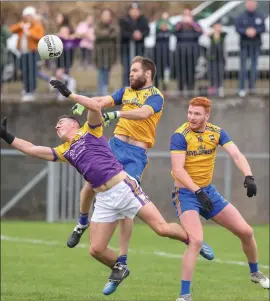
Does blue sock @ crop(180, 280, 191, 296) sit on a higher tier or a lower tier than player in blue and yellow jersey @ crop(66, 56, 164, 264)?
lower

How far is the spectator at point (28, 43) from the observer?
2420cm

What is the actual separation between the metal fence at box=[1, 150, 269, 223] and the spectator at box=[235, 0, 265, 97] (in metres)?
2.47

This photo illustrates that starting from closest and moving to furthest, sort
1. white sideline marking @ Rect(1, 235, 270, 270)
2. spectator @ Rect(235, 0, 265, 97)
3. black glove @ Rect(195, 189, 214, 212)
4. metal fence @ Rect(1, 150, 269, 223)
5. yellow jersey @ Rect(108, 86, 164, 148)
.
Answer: black glove @ Rect(195, 189, 214, 212), yellow jersey @ Rect(108, 86, 164, 148), white sideline marking @ Rect(1, 235, 270, 270), spectator @ Rect(235, 0, 265, 97), metal fence @ Rect(1, 150, 269, 223)

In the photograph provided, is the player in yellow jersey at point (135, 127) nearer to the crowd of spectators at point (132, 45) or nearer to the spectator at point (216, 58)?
the crowd of spectators at point (132, 45)

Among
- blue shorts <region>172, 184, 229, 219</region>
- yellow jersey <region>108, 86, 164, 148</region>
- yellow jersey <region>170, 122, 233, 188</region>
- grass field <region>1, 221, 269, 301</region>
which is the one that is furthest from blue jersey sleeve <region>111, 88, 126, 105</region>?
grass field <region>1, 221, 269, 301</region>

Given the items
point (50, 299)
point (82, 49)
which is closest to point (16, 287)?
point (50, 299)

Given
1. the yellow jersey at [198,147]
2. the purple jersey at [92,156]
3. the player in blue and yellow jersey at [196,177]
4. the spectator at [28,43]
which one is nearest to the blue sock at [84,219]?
the purple jersey at [92,156]

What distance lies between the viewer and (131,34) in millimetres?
24562

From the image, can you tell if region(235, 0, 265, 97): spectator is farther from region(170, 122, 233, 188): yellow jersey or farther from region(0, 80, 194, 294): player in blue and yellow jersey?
region(0, 80, 194, 294): player in blue and yellow jersey

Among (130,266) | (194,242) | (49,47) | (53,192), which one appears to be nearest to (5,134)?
(49,47)

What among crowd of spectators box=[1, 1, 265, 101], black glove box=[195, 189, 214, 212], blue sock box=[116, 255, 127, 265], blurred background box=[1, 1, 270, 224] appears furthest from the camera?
blurred background box=[1, 1, 270, 224]

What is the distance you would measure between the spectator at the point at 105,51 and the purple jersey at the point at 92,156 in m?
10.8

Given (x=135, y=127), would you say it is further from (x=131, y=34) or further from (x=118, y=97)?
(x=131, y=34)

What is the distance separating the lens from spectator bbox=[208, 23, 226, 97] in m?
25.0
